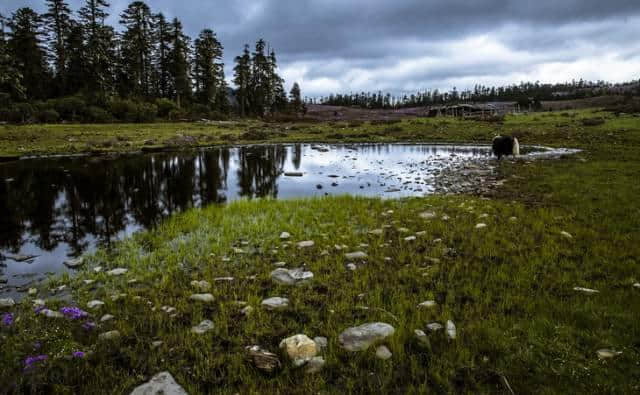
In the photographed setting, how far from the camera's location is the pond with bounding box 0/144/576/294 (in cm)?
755


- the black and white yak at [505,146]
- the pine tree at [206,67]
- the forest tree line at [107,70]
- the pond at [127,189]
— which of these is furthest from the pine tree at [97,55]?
the black and white yak at [505,146]

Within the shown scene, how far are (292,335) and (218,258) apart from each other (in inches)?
120

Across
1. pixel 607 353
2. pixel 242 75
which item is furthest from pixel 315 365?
pixel 242 75

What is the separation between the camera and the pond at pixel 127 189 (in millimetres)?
7555

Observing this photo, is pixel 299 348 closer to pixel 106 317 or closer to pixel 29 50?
pixel 106 317

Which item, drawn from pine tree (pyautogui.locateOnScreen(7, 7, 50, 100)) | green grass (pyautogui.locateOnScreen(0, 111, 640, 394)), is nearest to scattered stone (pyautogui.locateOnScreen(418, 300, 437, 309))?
green grass (pyautogui.locateOnScreen(0, 111, 640, 394))

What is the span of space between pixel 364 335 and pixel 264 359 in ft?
3.64

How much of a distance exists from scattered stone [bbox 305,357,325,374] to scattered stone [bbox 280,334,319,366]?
5 cm

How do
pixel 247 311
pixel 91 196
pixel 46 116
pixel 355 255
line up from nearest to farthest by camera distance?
1. pixel 247 311
2. pixel 355 255
3. pixel 91 196
4. pixel 46 116

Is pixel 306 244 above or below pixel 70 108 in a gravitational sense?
below

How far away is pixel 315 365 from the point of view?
10.8ft

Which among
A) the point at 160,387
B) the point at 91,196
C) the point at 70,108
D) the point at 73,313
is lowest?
the point at 160,387

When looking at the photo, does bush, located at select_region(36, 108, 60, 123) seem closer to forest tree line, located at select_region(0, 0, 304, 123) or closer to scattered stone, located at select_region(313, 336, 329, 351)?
forest tree line, located at select_region(0, 0, 304, 123)

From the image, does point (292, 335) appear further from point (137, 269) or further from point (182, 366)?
point (137, 269)
